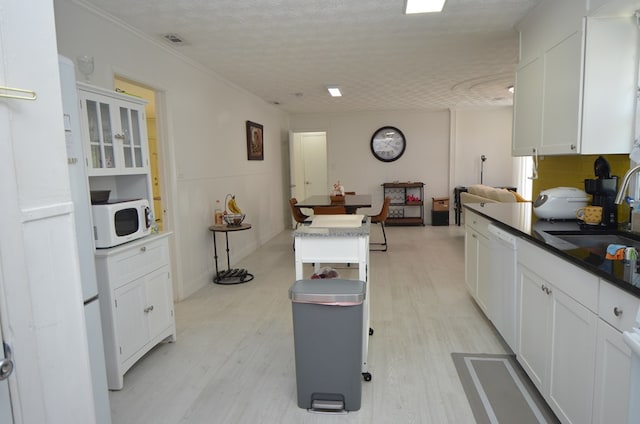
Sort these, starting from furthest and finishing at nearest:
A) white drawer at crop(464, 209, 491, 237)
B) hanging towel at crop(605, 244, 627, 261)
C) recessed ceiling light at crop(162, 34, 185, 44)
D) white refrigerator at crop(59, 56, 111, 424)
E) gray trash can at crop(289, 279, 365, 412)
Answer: recessed ceiling light at crop(162, 34, 185, 44), white drawer at crop(464, 209, 491, 237), gray trash can at crop(289, 279, 365, 412), white refrigerator at crop(59, 56, 111, 424), hanging towel at crop(605, 244, 627, 261)

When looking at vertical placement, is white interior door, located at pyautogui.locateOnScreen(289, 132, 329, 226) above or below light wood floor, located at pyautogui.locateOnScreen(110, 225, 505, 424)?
above

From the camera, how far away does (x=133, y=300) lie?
2.48 m

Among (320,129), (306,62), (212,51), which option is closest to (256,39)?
(212,51)

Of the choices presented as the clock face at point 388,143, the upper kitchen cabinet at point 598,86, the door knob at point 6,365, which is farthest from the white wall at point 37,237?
the clock face at point 388,143

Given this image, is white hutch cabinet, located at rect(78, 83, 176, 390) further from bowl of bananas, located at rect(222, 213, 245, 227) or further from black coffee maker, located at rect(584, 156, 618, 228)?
black coffee maker, located at rect(584, 156, 618, 228)

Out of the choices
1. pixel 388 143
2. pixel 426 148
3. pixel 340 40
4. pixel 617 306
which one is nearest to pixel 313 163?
pixel 388 143

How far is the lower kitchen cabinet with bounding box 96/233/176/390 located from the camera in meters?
2.29

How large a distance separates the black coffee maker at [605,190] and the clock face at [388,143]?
595 cm

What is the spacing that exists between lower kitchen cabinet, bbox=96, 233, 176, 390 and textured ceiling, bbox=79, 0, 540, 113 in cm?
170

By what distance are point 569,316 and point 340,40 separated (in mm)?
2869

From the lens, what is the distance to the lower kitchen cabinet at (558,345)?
5.16 feet

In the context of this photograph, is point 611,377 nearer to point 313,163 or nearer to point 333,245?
point 333,245

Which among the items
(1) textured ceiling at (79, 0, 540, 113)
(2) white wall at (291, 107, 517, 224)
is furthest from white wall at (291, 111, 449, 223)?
(1) textured ceiling at (79, 0, 540, 113)

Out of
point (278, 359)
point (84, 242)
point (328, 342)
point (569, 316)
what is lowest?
point (278, 359)
